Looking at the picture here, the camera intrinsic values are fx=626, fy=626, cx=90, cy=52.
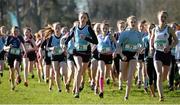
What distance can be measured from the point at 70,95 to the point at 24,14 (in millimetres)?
63534

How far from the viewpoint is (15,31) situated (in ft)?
65.5

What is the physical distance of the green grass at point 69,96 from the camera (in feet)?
52.6

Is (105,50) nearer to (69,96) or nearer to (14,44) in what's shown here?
(69,96)

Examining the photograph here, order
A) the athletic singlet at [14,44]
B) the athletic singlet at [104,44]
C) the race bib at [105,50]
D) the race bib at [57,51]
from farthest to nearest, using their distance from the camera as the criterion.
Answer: the athletic singlet at [14,44] → the race bib at [57,51] → the athletic singlet at [104,44] → the race bib at [105,50]

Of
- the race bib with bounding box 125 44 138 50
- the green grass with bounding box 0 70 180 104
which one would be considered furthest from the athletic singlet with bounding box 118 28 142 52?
the green grass with bounding box 0 70 180 104

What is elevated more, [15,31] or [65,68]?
[15,31]

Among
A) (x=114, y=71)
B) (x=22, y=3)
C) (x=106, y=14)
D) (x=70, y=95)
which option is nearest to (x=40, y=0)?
(x=22, y=3)

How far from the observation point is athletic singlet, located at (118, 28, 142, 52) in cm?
1655

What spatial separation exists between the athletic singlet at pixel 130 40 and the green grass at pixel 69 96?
1.40 meters

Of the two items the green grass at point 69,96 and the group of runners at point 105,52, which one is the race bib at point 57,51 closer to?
the group of runners at point 105,52

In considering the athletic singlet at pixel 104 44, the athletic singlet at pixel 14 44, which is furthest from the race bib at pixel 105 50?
the athletic singlet at pixel 14 44

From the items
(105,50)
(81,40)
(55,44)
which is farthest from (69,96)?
(55,44)

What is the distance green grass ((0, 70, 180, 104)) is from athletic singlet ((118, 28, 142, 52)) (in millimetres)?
1402

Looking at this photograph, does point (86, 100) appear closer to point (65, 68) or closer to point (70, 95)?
point (70, 95)
